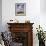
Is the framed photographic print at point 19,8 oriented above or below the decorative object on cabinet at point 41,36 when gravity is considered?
above

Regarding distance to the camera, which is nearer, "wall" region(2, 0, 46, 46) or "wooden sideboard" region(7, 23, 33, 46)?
"wooden sideboard" region(7, 23, 33, 46)

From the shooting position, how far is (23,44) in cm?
561

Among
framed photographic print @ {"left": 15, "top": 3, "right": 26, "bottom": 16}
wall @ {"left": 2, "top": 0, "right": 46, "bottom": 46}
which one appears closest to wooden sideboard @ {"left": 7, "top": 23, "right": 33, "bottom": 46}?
wall @ {"left": 2, "top": 0, "right": 46, "bottom": 46}

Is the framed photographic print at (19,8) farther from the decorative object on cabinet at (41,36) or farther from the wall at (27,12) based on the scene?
the decorative object on cabinet at (41,36)

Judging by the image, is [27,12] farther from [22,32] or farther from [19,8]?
[22,32]

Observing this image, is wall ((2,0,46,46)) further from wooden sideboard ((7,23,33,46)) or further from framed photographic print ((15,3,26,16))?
wooden sideboard ((7,23,33,46))

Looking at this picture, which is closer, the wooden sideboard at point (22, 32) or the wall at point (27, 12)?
the wooden sideboard at point (22, 32)

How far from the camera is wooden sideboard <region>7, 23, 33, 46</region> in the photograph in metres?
5.47

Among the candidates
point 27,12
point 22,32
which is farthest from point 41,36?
point 27,12

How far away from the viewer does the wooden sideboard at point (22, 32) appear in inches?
215

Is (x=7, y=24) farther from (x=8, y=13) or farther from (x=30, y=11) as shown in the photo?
(x=30, y=11)

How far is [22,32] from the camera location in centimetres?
554

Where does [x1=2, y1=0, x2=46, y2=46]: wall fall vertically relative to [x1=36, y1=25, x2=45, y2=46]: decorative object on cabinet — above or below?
above

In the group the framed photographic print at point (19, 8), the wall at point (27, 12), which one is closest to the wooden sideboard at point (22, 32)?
the wall at point (27, 12)
